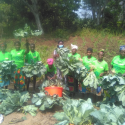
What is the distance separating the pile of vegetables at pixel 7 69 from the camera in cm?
350

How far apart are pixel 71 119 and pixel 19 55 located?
2311 mm

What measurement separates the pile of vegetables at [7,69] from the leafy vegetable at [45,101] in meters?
0.90

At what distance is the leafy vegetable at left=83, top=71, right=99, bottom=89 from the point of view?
3.43 meters

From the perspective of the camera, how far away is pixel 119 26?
35.9 feet

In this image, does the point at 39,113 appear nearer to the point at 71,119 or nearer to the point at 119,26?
the point at 71,119

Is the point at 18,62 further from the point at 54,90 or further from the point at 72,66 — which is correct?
the point at 72,66

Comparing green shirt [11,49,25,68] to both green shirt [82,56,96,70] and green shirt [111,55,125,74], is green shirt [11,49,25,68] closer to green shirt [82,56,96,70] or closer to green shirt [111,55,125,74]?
green shirt [82,56,96,70]

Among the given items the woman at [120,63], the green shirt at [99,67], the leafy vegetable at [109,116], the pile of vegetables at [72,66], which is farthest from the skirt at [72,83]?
the leafy vegetable at [109,116]

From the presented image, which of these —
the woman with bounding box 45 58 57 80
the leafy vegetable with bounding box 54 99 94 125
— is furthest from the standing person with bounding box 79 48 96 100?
the leafy vegetable with bounding box 54 99 94 125

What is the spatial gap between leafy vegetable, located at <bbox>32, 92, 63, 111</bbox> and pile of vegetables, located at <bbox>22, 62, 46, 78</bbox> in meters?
0.66

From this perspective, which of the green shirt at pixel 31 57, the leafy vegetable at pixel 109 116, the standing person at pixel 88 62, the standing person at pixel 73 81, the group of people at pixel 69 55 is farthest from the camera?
the green shirt at pixel 31 57

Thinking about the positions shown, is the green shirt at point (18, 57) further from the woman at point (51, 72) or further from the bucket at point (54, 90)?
the bucket at point (54, 90)

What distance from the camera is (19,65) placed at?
4051mm

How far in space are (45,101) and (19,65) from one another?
1.36 meters
